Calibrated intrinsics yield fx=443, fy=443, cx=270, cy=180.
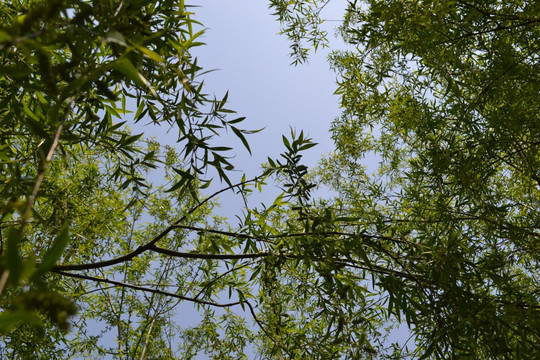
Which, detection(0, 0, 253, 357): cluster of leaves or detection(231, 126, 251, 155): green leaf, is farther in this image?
detection(231, 126, 251, 155): green leaf

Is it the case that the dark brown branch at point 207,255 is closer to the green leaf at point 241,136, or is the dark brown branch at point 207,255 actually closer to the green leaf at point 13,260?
the green leaf at point 241,136

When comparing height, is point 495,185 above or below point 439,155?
above

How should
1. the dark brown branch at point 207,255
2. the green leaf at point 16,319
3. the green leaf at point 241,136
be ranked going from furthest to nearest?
the dark brown branch at point 207,255, the green leaf at point 241,136, the green leaf at point 16,319

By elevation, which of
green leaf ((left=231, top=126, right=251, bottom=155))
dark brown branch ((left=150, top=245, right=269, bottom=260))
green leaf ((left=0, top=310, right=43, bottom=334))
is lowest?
green leaf ((left=0, top=310, right=43, bottom=334))

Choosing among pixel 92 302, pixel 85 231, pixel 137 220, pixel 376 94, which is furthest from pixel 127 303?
pixel 376 94

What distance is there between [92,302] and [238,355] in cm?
180

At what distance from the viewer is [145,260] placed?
16.2ft

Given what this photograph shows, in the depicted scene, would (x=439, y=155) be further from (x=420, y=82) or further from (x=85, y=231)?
(x=85, y=231)

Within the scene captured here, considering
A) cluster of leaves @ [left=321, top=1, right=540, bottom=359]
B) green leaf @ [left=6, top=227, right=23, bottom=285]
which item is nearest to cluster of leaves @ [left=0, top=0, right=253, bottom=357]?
green leaf @ [left=6, top=227, right=23, bottom=285]

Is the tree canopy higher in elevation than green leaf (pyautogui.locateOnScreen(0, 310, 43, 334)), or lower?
higher

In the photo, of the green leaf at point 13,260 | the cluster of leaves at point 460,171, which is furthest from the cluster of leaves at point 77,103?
the cluster of leaves at point 460,171

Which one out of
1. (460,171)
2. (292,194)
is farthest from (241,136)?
(460,171)

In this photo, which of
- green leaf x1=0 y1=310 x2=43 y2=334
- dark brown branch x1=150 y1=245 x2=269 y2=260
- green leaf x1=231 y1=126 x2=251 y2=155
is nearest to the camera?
green leaf x1=0 y1=310 x2=43 y2=334

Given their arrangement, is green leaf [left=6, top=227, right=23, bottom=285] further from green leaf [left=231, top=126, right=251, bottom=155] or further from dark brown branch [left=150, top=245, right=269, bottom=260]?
dark brown branch [left=150, top=245, right=269, bottom=260]
